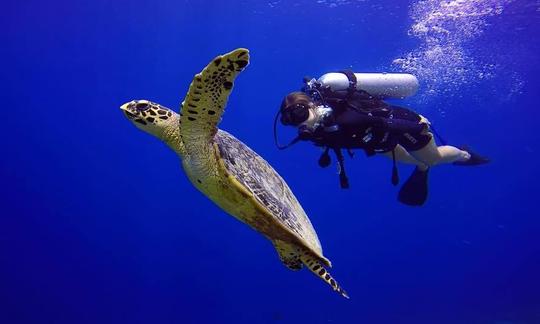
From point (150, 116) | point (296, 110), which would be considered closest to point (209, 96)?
point (150, 116)

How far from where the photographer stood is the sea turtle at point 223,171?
2.33 m

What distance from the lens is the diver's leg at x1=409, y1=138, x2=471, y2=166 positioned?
5258 millimetres

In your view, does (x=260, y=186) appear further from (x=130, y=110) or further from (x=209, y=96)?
(x=130, y=110)

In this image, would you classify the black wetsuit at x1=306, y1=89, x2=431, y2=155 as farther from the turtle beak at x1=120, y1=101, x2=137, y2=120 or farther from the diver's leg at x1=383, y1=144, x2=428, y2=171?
the turtle beak at x1=120, y1=101, x2=137, y2=120

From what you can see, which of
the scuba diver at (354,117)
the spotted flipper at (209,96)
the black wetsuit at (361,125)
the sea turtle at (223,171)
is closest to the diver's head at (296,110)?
the scuba diver at (354,117)

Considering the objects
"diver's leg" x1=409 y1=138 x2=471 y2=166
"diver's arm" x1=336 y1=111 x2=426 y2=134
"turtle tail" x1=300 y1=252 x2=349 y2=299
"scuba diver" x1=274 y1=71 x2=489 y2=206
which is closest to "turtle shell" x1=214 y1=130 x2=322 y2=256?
"turtle tail" x1=300 y1=252 x2=349 y2=299

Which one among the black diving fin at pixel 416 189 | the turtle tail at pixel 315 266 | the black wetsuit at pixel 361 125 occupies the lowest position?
the turtle tail at pixel 315 266

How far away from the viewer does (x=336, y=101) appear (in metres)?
3.97

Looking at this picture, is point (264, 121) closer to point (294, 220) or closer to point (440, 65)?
point (440, 65)

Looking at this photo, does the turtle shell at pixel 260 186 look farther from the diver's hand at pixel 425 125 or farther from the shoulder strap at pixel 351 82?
the diver's hand at pixel 425 125

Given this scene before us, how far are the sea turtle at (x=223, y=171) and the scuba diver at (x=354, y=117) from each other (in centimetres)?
78

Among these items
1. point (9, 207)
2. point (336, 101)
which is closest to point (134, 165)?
point (9, 207)

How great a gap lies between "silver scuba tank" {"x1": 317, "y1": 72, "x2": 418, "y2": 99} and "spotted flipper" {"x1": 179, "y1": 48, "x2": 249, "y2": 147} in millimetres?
1988

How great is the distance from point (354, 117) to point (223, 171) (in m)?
1.82
